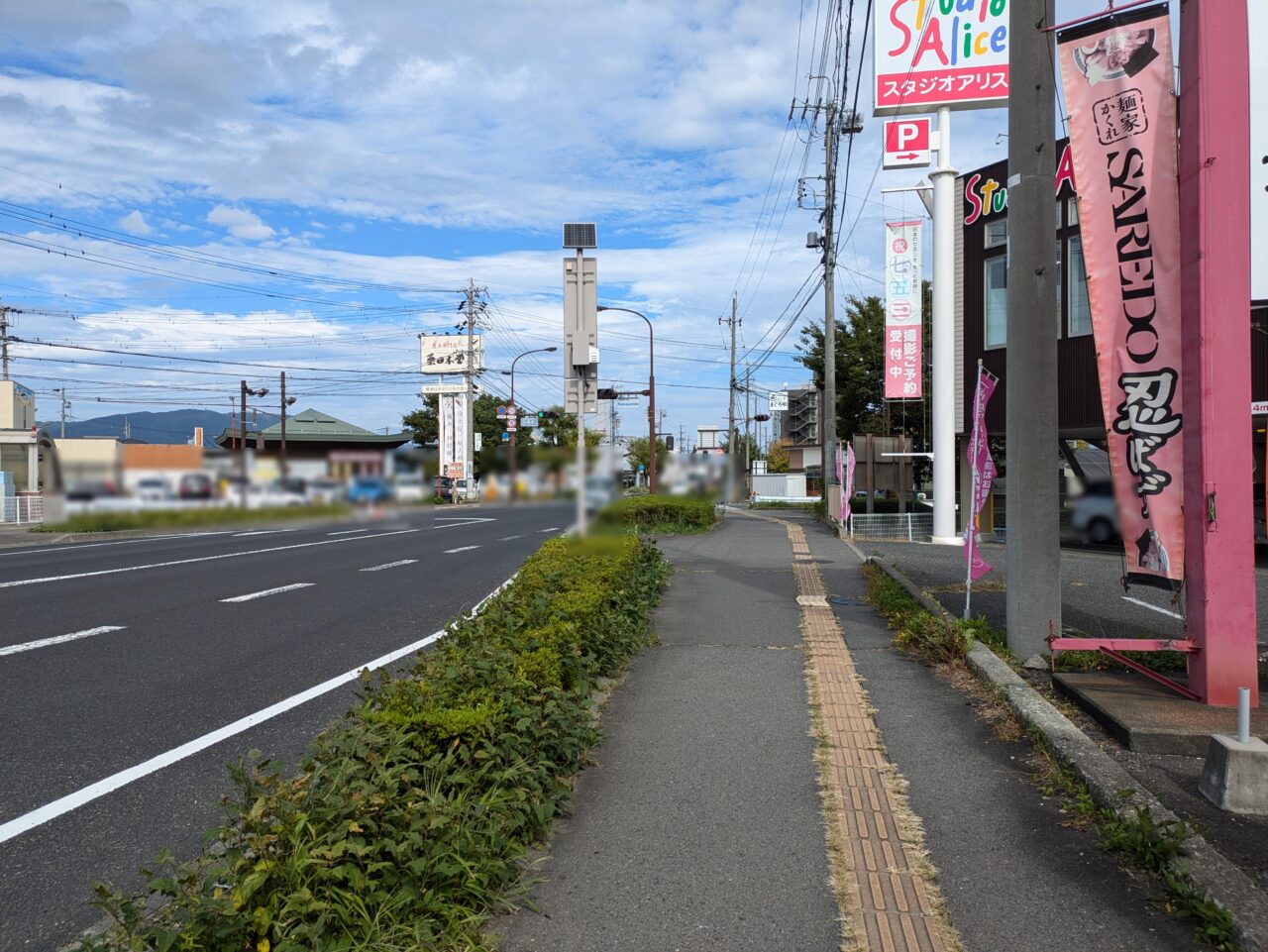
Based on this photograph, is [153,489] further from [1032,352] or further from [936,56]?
[936,56]

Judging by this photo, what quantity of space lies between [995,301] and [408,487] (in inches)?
676

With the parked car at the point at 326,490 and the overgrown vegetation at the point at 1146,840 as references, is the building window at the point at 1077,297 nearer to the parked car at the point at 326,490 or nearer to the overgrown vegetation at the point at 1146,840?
the overgrown vegetation at the point at 1146,840

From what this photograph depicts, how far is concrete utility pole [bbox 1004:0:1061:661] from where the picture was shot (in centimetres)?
716

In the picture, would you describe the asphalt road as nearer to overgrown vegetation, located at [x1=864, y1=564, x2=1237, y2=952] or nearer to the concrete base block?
overgrown vegetation, located at [x1=864, y1=564, x2=1237, y2=952]

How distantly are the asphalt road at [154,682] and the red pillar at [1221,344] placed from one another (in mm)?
4969

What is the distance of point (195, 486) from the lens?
5559 mm

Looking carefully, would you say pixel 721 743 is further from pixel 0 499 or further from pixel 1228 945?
pixel 0 499

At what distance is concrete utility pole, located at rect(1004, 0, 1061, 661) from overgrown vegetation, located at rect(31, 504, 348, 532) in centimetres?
485

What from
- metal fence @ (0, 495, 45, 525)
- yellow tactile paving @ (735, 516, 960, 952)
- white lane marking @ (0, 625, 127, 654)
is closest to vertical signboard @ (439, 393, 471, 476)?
white lane marking @ (0, 625, 127, 654)

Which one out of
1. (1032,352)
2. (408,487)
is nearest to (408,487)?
(408,487)

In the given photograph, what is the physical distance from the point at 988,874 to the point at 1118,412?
358cm

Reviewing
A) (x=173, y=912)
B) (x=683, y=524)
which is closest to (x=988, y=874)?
(x=173, y=912)

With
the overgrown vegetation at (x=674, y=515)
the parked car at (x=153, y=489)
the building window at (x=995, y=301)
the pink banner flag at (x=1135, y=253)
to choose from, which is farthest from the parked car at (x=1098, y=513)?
the overgrown vegetation at (x=674, y=515)

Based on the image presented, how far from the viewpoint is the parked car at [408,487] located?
20.0 feet
